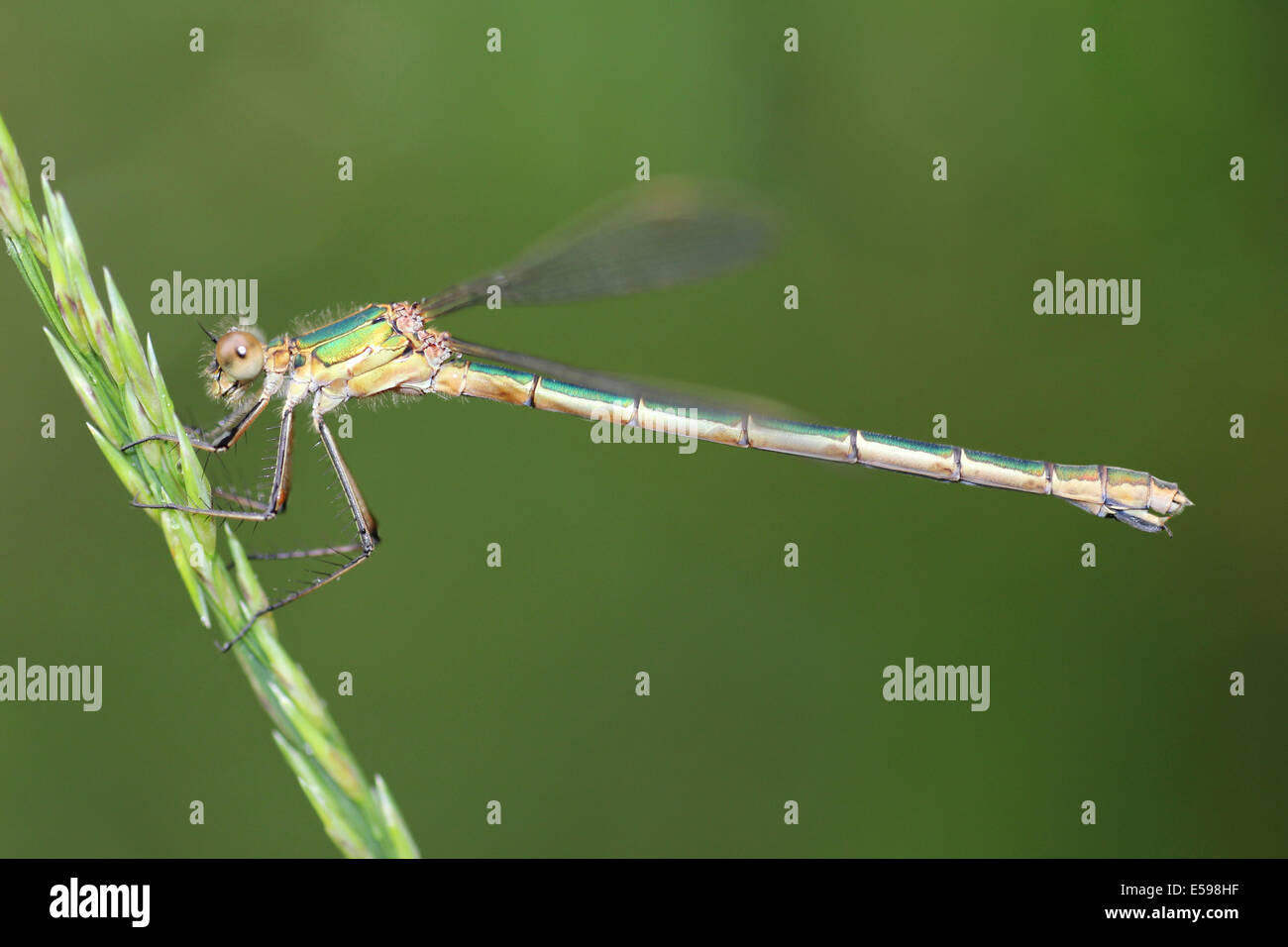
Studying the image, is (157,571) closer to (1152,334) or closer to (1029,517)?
(1029,517)

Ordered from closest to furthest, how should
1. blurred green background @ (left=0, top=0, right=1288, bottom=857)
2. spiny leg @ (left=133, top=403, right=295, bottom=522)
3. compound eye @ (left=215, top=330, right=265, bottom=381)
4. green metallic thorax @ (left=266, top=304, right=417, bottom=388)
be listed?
1. spiny leg @ (left=133, top=403, right=295, bottom=522)
2. compound eye @ (left=215, top=330, right=265, bottom=381)
3. green metallic thorax @ (left=266, top=304, right=417, bottom=388)
4. blurred green background @ (left=0, top=0, right=1288, bottom=857)

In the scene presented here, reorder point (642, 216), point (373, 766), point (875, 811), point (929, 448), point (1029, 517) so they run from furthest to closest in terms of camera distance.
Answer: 1. point (1029, 517)
2. point (875, 811)
3. point (373, 766)
4. point (929, 448)
5. point (642, 216)

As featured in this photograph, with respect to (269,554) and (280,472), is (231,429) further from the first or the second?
(269,554)

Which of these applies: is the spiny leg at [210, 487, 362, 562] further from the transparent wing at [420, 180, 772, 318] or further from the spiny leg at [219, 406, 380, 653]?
the transparent wing at [420, 180, 772, 318]

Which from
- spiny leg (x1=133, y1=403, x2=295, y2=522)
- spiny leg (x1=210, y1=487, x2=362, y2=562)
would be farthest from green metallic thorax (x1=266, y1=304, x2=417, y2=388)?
spiny leg (x1=210, y1=487, x2=362, y2=562)

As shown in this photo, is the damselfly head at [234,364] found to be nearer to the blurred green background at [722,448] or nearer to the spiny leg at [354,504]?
the spiny leg at [354,504]

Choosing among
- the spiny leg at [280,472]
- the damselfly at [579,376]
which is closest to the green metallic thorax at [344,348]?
the damselfly at [579,376]

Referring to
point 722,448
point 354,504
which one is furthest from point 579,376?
point 722,448

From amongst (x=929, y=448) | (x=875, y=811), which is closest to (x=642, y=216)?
(x=929, y=448)
